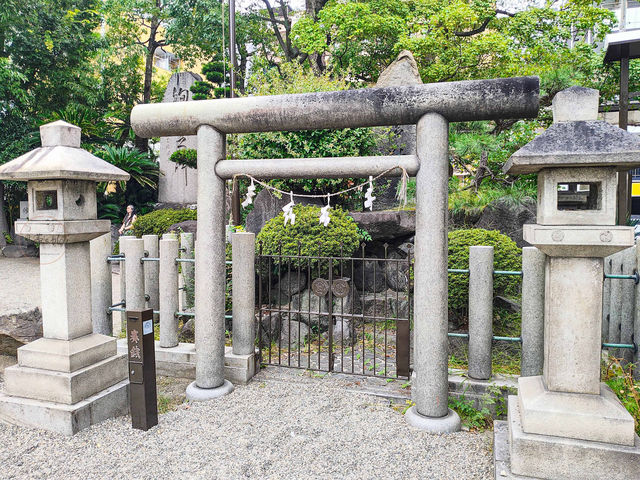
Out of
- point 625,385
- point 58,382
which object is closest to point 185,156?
point 58,382

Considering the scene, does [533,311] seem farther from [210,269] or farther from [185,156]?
[185,156]

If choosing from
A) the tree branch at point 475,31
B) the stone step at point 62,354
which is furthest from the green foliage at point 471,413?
the tree branch at point 475,31

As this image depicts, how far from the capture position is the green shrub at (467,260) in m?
5.73

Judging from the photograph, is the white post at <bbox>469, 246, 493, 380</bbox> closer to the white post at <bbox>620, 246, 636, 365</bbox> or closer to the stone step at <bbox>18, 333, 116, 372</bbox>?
the white post at <bbox>620, 246, 636, 365</bbox>

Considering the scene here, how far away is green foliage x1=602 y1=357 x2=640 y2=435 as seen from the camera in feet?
11.3

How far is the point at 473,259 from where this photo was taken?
4.25 meters

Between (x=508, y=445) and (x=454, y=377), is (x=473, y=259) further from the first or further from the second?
(x=508, y=445)

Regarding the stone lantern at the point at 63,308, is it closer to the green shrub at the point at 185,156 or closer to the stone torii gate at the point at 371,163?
the stone torii gate at the point at 371,163

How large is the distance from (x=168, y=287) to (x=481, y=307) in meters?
3.50

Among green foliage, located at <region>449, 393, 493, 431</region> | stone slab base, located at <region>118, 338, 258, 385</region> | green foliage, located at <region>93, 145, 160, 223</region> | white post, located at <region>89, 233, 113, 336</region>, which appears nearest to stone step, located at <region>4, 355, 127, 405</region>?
stone slab base, located at <region>118, 338, 258, 385</region>

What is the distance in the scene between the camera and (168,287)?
5289mm

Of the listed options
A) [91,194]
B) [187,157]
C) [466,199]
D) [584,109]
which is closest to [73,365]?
[91,194]

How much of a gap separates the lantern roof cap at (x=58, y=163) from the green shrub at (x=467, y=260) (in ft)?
13.6

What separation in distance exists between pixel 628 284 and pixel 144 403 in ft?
14.8
